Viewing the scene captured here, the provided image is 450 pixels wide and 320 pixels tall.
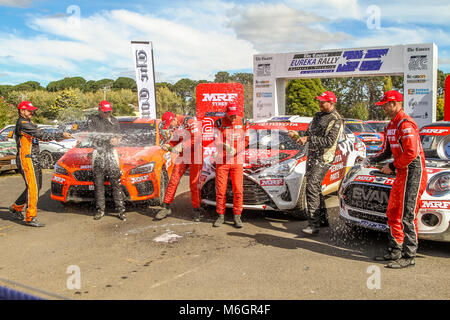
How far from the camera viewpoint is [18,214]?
21.8ft

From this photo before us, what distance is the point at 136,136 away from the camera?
7.97 m

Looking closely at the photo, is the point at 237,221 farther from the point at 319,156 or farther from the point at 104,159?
the point at 104,159

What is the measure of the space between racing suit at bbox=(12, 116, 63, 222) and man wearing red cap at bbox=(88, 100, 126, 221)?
0.67m

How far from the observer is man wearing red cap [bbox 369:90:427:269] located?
4363mm

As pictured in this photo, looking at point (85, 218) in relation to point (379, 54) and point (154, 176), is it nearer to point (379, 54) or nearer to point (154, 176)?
point (154, 176)

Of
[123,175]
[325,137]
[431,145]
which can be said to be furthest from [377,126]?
[123,175]

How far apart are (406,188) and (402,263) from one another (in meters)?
0.80

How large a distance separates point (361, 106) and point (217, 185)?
42701 millimetres

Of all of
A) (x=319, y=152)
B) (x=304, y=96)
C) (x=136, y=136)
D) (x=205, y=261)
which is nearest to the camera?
(x=205, y=261)

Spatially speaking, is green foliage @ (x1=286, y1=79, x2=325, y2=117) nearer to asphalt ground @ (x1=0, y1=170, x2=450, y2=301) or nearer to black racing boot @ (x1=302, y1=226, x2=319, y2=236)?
asphalt ground @ (x1=0, y1=170, x2=450, y2=301)

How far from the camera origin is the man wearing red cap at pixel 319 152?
571cm

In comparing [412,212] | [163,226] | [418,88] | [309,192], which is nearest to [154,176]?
[163,226]

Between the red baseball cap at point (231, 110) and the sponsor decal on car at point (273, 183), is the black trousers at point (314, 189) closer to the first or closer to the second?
the sponsor decal on car at point (273, 183)

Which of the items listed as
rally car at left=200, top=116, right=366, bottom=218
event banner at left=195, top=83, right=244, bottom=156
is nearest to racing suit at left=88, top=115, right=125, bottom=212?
rally car at left=200, top=116, right=366, bottom=218
